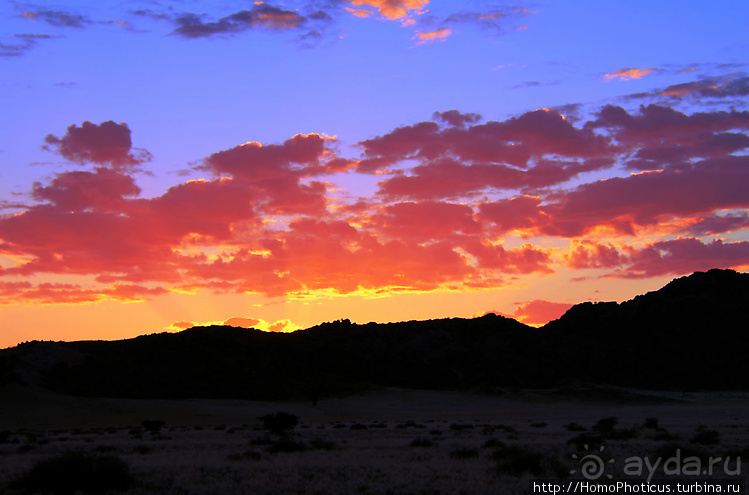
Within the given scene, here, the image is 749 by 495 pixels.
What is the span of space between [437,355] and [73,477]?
8435 cm

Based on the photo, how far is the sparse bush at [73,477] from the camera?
14.7 m

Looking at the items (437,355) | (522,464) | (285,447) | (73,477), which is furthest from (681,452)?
(437,355)

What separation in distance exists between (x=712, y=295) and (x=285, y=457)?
110 meters

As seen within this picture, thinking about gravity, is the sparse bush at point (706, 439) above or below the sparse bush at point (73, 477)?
below

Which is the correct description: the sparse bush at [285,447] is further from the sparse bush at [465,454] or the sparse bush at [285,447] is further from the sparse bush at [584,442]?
the sparse bush at [584,442]

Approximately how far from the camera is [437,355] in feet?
319

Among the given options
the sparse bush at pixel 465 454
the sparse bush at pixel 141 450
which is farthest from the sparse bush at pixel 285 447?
the sparse bush at pixel 465 454

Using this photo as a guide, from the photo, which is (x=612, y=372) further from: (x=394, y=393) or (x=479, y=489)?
(x=479, y=489)

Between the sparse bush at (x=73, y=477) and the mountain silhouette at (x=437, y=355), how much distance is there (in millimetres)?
53350

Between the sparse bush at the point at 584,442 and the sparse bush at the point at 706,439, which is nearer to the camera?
the sparse bush at the point at 584,442

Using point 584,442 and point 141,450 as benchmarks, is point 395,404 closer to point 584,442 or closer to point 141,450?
point 584,442

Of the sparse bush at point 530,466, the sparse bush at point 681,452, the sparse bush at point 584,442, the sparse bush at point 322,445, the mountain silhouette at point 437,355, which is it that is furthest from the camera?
the mountain silhouette at point 437,355

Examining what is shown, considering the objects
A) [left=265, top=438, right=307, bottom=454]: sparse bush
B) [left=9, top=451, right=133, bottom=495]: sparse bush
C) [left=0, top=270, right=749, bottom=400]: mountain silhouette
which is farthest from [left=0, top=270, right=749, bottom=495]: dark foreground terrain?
[left=0, top=270, right=749, bottom=400]: mountain silhouette

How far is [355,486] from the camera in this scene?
50.5 feet
